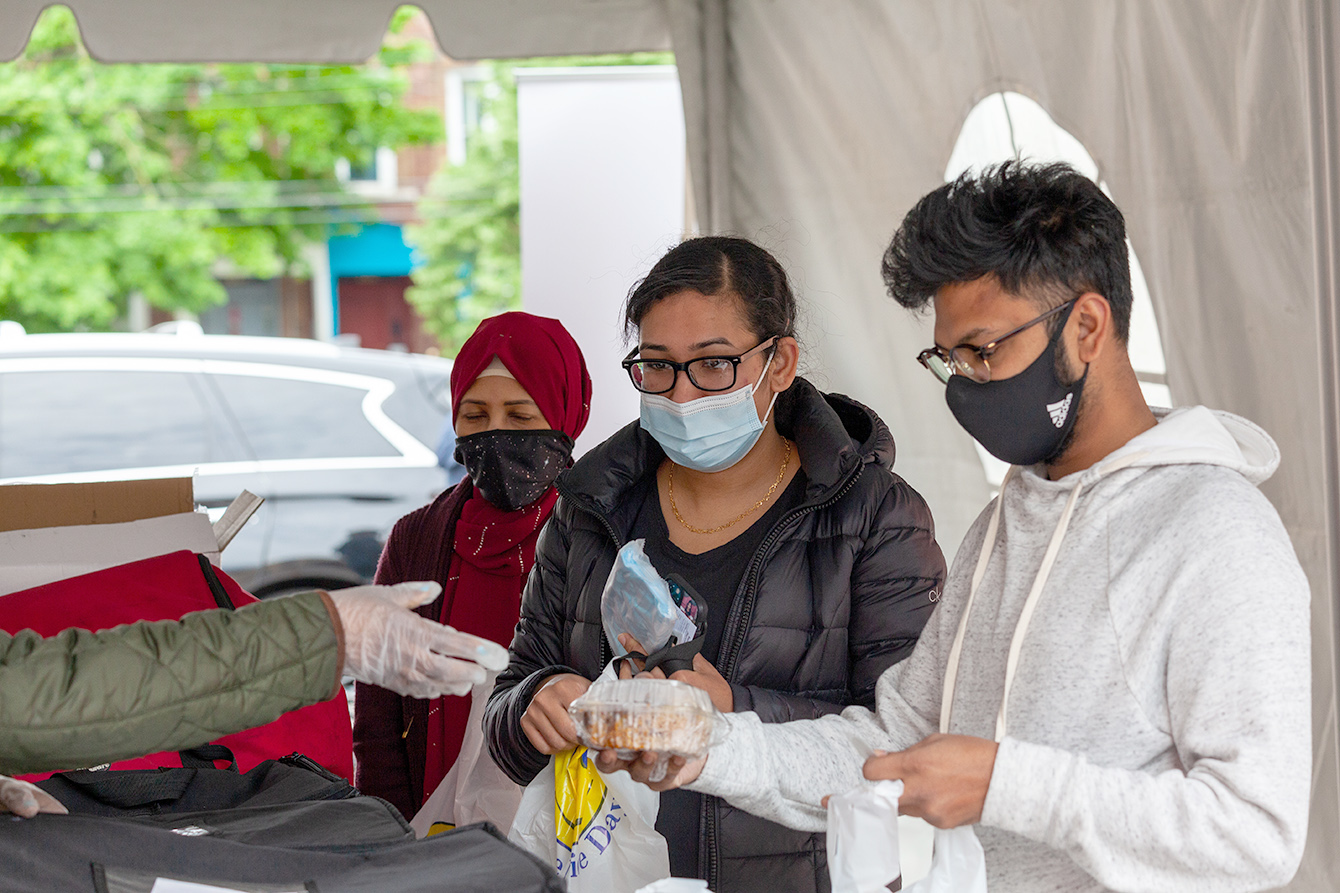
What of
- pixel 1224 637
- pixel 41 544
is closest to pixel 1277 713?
pixel 1224 637

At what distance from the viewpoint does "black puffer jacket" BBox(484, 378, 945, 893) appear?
1899 mm

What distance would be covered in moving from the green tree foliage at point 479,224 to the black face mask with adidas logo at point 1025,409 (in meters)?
13.9

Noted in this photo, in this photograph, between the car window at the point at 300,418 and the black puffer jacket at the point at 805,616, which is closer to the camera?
the black puffer jacket at the point at 805,616

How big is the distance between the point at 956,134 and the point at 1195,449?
1.75 meters

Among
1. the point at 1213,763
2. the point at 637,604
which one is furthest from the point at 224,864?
the point at 1213,763

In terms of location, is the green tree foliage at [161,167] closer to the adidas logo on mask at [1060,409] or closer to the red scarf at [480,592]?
the red scarf at [480,592]

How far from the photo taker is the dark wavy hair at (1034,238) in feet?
4.75

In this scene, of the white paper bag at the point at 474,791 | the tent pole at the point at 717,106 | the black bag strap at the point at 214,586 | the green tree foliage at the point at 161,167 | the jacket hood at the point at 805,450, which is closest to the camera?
the jacket hood at the point at 805,450

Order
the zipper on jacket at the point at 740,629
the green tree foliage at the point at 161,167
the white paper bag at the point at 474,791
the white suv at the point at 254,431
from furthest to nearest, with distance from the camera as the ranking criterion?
the green tree foliage at the point at 161,167, the white suv at the point at 254,431, the white paper bag at the point at 474,791, the zipper on jacket at the point at 740,629

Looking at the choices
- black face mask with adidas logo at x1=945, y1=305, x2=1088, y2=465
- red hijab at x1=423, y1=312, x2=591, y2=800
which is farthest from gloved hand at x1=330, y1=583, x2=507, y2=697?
red hijab at x1=423, y1=312, x2=591, y2=800

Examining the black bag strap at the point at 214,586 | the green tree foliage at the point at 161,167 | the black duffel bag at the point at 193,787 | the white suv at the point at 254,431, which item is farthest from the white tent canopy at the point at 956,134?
the green tree foliage at the point at 161,167

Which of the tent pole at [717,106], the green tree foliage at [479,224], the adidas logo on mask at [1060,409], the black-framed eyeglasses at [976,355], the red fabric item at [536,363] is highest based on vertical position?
the green tree foliage at [479,224]

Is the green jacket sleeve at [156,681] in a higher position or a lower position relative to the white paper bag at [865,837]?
higher

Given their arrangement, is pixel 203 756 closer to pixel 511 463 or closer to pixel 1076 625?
pixel 511 463
